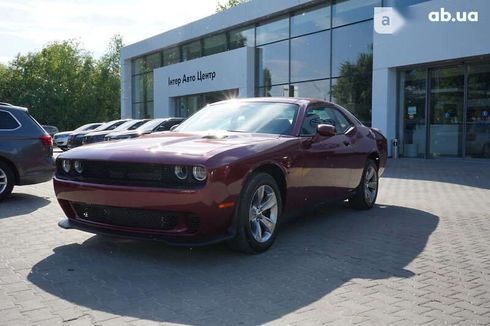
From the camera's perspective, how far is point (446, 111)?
1620 centimetres

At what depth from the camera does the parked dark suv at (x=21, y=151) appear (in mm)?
7859

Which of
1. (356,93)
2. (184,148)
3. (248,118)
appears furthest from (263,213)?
(356,93)

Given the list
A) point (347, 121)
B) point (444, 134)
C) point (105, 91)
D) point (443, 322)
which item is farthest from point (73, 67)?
point (443, 322)

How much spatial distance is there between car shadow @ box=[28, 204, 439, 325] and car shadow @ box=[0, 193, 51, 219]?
2.32 m

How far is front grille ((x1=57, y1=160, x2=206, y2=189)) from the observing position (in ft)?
13.8

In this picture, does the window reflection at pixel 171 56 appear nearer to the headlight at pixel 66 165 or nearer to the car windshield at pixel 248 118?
the car windshield at pixel 248 118

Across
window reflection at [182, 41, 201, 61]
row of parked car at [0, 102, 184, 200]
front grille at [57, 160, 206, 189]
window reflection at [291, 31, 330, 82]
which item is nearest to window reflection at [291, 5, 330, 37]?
window reflection at [291, 31, 330, 82]

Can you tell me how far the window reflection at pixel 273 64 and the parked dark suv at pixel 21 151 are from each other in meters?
14.7

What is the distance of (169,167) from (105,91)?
190 ft

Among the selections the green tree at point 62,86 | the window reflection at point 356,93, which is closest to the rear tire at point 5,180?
the window reflection at point 356,93

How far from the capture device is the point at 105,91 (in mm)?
59312

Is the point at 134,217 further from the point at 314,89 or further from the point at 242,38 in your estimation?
the point at 242,38

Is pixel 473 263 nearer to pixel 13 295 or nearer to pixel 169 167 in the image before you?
pixel 169 167

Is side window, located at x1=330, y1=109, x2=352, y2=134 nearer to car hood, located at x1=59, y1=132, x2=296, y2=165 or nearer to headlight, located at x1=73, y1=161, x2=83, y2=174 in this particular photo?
car hood, located at x1=59, y1=132, x2=296, y2=165
